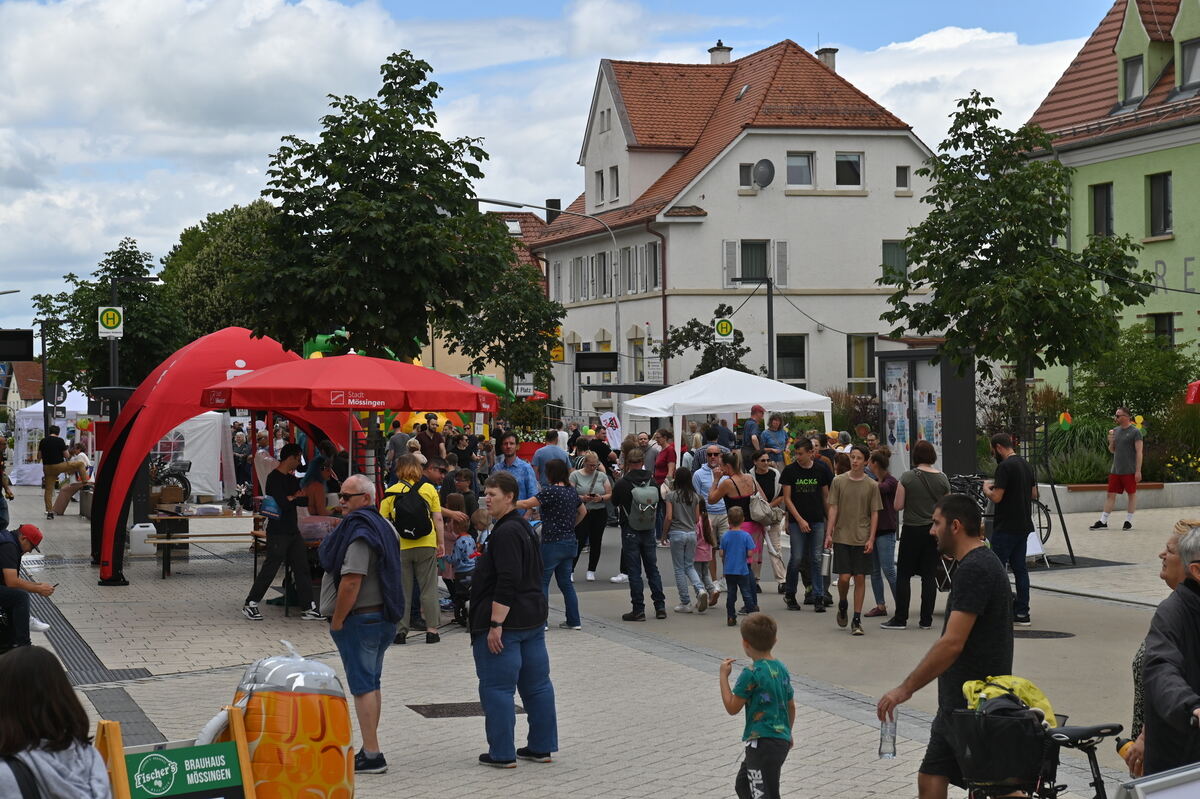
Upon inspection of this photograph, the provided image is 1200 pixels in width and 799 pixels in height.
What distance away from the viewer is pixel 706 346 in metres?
46.4

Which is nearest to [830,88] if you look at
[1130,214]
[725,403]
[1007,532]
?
[1130,214]

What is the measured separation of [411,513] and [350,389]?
2.78 metres

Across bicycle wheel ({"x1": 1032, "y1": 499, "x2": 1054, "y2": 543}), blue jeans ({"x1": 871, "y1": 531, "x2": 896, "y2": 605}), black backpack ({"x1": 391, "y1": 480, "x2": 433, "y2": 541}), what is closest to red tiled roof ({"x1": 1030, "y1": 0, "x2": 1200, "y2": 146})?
bicycle wheel ({"x1": 1032, "y1": 499, "x2": 1054, "y2": 543})

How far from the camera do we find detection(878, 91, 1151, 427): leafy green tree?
19.5 m

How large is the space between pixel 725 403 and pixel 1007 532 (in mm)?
11897

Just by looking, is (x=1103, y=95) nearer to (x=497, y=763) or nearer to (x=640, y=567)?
(x=640, y=567)

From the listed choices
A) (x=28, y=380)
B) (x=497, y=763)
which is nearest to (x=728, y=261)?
(x=497, y=763)

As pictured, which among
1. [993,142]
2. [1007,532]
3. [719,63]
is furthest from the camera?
[719,63]

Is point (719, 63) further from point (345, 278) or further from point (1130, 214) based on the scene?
point (345, 278)

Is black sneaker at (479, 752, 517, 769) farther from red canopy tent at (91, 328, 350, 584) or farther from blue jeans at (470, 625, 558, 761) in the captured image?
red canopy tent at (91, 328, 350, 584)

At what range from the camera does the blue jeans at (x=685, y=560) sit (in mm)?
15859

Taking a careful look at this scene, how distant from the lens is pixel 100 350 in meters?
38.1

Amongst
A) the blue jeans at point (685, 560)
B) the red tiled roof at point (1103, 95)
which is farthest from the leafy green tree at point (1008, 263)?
the red tiled roof at point (1103, 95)

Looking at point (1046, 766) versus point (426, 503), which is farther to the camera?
point (426, 503)
